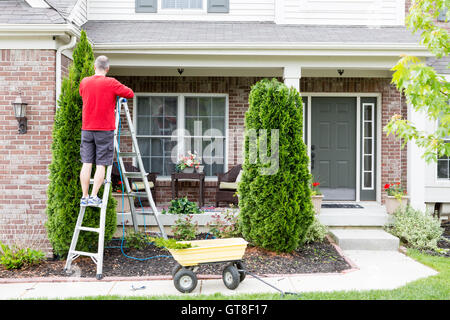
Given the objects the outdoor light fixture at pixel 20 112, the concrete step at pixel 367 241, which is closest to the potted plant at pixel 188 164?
the concrete step at pixel 367 241

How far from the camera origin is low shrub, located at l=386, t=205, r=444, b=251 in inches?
257

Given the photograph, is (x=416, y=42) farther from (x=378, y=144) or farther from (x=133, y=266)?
(x=133, y=266)

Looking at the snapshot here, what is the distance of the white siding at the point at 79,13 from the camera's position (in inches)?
305

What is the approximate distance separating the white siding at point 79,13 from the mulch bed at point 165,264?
4425 mm

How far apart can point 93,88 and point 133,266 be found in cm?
230

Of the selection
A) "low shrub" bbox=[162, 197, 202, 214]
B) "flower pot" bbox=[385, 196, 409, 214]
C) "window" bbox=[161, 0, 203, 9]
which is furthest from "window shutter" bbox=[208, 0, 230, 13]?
"flower pot" bbox=[385, 196, 409, 214]

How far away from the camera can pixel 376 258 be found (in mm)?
6000

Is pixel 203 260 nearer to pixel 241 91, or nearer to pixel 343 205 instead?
pixel 343 205

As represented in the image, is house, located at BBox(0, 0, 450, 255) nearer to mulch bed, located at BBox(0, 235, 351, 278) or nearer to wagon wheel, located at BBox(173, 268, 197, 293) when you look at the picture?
mulch bed, located at BBox(0, 235, 351, 278)

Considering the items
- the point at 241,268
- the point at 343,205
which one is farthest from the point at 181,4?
the point at 241,268

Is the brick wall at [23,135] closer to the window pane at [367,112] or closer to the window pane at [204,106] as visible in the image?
the window pane at [204,106]

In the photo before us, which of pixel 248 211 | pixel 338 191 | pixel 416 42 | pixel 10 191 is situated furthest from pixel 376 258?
pixel 10 191

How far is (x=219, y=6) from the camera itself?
8.91 meters

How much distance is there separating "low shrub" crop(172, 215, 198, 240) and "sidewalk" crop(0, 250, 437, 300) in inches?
67.9
